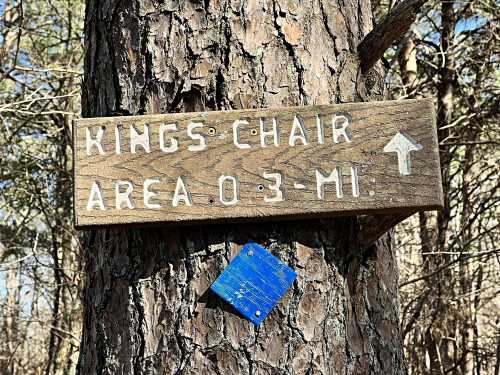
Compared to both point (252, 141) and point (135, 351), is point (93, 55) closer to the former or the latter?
point (252, 141)

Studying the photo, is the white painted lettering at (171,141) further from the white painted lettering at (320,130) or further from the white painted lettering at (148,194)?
the white painted lettering at (320,130)

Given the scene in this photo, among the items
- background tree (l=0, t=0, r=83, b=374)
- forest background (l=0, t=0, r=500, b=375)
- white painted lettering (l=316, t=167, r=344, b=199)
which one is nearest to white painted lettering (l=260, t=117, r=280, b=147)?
white painted lettering (l=316, t=167, r=344, b=199)

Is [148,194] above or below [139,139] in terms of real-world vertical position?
below

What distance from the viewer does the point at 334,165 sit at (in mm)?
1442

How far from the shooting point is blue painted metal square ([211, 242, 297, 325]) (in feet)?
4.69

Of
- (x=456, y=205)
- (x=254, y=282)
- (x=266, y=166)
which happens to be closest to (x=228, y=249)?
(x=254, y=282)

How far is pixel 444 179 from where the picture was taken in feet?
18.2

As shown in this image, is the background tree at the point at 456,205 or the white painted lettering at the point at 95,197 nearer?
the white painted lettering at the point at 95,197

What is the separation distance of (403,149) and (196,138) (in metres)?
0.43

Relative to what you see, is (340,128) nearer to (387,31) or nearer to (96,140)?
(387,31)

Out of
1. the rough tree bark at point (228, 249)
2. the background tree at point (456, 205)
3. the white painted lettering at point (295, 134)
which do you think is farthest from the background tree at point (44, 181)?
the white painted lettering at point (295, 134)

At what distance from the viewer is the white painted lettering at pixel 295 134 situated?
4.76 ft

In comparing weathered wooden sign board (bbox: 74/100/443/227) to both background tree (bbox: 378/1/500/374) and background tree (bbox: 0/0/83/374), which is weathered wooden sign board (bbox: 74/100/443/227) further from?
background tree (bbox: 0/0/83/374)

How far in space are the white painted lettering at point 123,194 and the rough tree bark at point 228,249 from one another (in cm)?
11
